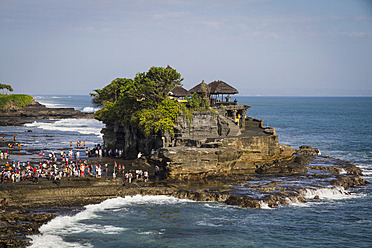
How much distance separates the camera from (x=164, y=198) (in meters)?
43.1

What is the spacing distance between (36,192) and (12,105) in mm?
122983

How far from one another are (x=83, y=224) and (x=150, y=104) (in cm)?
2667

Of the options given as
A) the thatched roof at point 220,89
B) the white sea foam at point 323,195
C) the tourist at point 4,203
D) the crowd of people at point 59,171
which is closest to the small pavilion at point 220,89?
the thatched roof at point 220,89

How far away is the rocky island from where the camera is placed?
4044 centimetres

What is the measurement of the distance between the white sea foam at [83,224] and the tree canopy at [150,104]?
14.5 metres

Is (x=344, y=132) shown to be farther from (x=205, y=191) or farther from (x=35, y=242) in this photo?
(x=35, y=242)

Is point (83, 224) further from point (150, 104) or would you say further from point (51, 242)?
point (150, 104)

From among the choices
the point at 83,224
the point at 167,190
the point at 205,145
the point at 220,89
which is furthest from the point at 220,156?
the point at 83,224

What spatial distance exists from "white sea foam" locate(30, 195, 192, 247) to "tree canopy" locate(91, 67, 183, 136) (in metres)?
14.5

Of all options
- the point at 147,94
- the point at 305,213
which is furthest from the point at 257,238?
the point at 147,94

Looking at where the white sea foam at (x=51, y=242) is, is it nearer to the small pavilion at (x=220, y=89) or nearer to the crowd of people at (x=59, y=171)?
the crowd of people at (x=59, y=171)

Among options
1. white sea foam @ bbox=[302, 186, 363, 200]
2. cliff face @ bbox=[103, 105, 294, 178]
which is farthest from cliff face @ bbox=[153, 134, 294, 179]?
white sea foam @ bbox=[302, 186, 363, 200]

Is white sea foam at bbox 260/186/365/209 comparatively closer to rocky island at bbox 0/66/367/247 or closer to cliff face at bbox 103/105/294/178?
rocky island at bbox 0/66/367/247

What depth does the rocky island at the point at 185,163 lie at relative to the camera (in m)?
40.4
